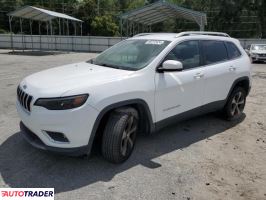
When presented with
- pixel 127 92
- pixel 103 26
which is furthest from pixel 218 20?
pixel 127 92

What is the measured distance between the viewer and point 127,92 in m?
4.25

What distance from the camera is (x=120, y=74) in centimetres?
441

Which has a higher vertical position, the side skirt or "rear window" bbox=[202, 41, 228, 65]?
"rear window" bbox=[202, 41, 228, 65]

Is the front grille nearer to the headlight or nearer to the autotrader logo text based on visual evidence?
the headlight

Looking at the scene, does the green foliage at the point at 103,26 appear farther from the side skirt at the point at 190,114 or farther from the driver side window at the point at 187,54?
the driver side window at the point at 187,54

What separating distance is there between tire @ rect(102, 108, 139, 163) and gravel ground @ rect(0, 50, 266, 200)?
175mm

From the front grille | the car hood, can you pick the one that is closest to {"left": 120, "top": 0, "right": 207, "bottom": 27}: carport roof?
the car hood

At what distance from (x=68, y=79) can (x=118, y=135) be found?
97cm

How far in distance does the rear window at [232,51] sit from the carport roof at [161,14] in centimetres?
1858

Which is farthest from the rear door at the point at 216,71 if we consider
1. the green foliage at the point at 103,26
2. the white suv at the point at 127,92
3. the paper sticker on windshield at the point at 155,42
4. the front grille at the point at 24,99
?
the green foliage at the point at 103,26

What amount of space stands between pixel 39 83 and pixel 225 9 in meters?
44.0

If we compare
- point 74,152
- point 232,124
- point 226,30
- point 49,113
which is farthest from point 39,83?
point 226,30

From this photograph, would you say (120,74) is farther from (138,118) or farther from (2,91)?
(2,91)

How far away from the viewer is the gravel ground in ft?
12.5
